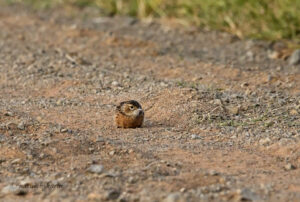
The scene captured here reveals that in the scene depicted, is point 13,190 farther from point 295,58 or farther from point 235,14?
point 235,14

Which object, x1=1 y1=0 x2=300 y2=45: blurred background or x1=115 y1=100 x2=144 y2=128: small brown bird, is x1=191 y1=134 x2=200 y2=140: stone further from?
x1=1 y1=0 x2=300 y2=45: blurred background

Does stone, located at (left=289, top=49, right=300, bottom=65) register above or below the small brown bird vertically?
above

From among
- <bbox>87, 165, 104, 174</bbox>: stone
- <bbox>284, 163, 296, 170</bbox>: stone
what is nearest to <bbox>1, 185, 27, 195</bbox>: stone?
<bbox>87, 165, 104, 174</bbox>: stone

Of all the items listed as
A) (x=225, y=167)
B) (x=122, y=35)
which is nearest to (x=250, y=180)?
(x=225, y=167)

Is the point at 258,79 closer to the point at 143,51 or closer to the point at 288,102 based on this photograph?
the point at 288,102

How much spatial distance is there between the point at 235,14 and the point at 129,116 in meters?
3.98

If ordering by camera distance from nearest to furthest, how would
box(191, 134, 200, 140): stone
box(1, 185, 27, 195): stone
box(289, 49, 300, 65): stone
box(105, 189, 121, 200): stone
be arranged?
box(105, 189, 121, 200): stone < box(1, 185, 27, 195): stone < box(191, 134, 200, 140): stone < box(289, 49, 300, 65): stone

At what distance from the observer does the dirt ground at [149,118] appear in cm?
442

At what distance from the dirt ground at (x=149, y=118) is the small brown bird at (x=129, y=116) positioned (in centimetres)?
7

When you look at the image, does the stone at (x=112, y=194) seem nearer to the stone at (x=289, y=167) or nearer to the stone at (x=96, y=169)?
the stone at (x=96, y=169)

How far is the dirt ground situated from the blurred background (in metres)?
0.17

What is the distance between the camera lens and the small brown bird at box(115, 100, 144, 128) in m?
5.61

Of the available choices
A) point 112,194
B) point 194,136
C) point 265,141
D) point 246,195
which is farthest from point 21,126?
point 246,195

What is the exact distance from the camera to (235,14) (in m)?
9.29
